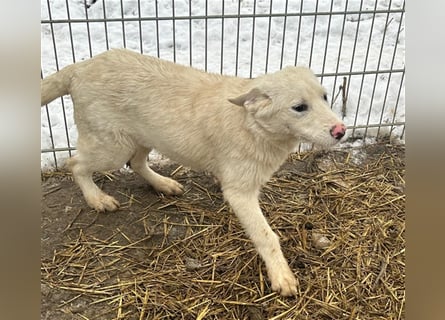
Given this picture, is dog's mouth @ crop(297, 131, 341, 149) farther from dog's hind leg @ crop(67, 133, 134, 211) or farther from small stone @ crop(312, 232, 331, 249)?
dog's hind leg @ crop(67, 133, 134, 211)

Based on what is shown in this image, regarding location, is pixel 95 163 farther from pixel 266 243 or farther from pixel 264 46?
pixel 264 46

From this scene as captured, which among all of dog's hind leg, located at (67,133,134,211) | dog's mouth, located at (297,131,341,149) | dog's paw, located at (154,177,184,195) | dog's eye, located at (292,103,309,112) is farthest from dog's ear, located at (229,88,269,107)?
dog's paw, located at (154,177,184,195)

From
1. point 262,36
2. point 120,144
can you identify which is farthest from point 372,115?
point 120,144

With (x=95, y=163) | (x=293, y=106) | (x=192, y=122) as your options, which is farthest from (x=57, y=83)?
(x=293, y=106)

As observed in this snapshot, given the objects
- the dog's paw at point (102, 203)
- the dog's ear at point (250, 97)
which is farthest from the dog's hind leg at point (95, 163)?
the dog's ear at point (250, 97)

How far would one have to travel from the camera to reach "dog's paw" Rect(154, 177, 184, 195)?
322cm

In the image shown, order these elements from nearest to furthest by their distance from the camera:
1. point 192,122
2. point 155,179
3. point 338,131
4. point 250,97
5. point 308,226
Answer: point 338,131, point 250,97, point 192,122, point 308,226, point 155,179

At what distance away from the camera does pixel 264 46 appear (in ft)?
13.4

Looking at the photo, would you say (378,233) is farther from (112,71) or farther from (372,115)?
(112,71)

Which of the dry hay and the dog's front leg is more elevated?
the dog's front leg

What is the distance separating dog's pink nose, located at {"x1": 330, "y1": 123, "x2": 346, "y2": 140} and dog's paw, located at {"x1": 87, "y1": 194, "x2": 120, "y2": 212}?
140 centimetres

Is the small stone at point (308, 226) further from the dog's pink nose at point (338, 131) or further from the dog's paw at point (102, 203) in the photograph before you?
the dog's paw at point (102, 203)

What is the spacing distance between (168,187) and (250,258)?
2.35 ft

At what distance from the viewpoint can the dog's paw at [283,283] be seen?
8.43 feet
